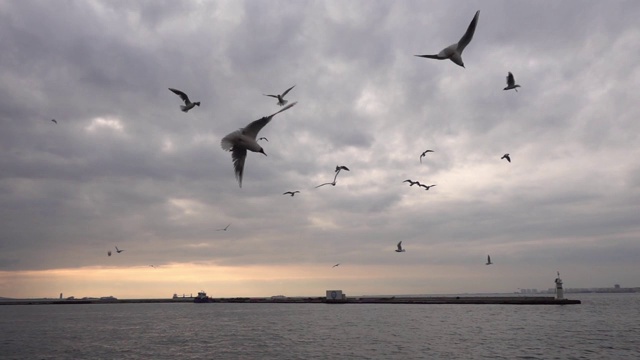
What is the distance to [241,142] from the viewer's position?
1343 cm

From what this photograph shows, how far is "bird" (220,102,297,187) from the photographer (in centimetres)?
1320

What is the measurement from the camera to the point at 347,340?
5338cm

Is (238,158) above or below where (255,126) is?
below

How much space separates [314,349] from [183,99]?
1219 inches

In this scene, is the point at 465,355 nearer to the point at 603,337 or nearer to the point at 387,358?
the point at 387,358

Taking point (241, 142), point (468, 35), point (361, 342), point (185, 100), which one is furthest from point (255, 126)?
point (361, 342)

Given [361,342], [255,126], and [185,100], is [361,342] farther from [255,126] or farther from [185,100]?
[255,126]

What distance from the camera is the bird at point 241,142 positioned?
13203 mm

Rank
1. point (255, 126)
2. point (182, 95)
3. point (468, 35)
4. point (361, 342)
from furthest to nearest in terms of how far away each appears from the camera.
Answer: point (361, 342) → point (182, 95) → point (468, 35) → point (255, 126)

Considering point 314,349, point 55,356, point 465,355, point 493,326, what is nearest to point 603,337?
point 493,326

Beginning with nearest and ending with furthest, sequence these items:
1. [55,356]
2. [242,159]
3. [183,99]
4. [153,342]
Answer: [242,159] < [183,99] < [55,356] < [153,342]

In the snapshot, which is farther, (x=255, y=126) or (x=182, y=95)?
(x=182, y=95)

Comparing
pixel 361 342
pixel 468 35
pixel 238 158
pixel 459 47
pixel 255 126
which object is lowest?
pixel 361 342

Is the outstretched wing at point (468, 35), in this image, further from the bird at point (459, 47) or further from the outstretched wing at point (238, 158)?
the outstretched wing at point (238, 158)
